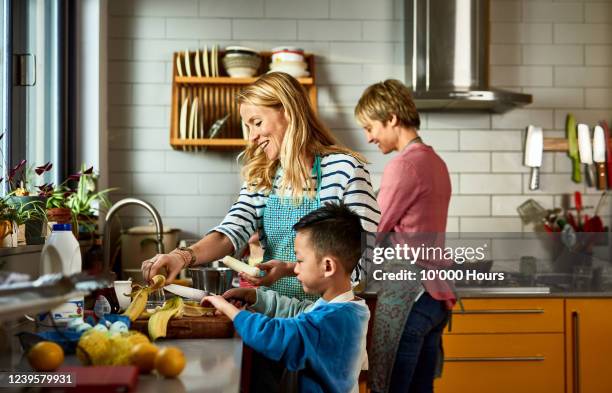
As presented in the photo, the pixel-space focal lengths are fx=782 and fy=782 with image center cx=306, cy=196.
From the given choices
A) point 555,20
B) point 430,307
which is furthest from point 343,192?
point 555,20

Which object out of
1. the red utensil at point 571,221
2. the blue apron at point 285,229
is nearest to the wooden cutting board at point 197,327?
the blue apron at point 285,229

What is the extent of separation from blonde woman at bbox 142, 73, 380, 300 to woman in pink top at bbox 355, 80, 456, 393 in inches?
27.0

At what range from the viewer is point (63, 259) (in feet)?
5.75

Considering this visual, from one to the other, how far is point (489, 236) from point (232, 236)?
7.49 ft

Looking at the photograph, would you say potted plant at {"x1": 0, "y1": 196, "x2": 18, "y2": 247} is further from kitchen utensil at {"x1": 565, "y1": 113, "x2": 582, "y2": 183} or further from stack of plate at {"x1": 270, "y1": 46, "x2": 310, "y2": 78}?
kitchen utensil at {"x1": 565, "y1": 113, "x2": 582, "y2": 183}

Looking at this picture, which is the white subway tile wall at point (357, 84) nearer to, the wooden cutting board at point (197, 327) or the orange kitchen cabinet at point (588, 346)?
the orange kitchen cabinet at point (588, 346)

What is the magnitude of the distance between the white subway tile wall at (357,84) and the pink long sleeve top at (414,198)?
126 cm

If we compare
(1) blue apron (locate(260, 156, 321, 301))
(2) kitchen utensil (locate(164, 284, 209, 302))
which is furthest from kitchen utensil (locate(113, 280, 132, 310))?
(1) blue apron (locate(260, 156, 321, 301))

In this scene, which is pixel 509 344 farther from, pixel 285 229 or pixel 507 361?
pixel 285 229

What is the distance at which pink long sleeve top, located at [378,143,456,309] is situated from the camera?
9.35ft

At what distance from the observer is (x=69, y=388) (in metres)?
1.10

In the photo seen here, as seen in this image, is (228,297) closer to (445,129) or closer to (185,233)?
(185,233)

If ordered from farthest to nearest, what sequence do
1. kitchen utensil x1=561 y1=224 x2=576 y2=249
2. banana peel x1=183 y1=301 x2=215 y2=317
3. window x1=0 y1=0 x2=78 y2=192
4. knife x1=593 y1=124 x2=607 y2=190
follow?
knife x1=593 y1=124 x2=607 y2=190
kitchen utensil x1=561 y1=224 x2=576 y2=249
window x1=0 y1=0 x2=78 y2=192
banana peel x1=183 y1=301 x2=215 y2=317

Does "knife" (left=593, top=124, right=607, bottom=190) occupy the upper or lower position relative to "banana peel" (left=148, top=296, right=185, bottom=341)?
upper
